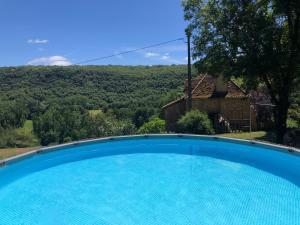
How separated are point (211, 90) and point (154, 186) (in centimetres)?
1813

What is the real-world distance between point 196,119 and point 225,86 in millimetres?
8915

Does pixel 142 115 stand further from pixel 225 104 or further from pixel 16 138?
pixel 225 104

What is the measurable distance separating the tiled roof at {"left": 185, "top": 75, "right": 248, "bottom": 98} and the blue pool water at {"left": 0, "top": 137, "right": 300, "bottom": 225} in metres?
11.9

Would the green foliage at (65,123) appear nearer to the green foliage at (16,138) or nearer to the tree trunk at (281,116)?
the green foliage at (16,138)

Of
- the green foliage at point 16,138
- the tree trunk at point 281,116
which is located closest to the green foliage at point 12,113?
the green foliage at point 16,138

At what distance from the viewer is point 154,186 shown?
26.0 ft

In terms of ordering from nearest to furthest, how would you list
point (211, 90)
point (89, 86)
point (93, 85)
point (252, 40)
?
point (252, 40) → point (211, 90) → point (89, 86) → point (93, 85)

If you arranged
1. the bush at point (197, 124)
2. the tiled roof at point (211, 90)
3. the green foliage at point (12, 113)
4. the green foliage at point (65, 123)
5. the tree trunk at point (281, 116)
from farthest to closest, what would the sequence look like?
the green foliage at point (12, 113)
the green foliage at point (65, 123)
the tiled roof at point (211, 90)
the bush at point (197, 124)
the tree trunk at point (281, 116)

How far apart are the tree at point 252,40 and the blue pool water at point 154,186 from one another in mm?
3780

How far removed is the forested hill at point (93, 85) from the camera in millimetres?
64875

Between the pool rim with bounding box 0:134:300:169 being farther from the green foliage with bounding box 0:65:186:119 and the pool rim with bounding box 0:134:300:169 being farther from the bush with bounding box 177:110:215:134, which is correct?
the green foliage with bounding box 0:65:186:119

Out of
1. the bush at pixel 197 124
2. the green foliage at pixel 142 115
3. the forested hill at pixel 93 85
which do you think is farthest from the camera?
the forested hill at pixel 93 85

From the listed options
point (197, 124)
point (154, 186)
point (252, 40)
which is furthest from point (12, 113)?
point (154, 186)

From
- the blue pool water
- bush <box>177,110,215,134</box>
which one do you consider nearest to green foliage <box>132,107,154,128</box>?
bush <box>177,110,215,134</box>
